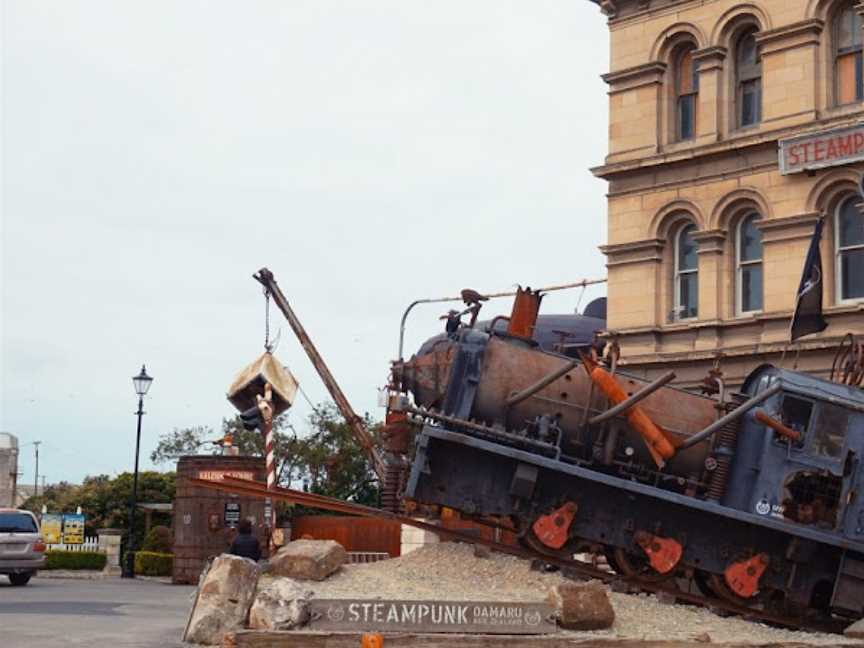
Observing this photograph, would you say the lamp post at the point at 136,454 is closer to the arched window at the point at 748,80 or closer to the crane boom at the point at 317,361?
the crane boom at the point at 317,361

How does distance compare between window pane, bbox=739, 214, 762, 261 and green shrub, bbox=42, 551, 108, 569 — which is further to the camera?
green shrub, bbox=42, 551, 108, 569

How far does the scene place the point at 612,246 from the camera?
31250mm

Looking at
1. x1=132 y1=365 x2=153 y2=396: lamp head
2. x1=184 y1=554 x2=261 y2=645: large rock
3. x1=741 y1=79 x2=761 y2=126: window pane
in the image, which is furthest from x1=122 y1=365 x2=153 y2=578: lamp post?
x1=184 y1=554 x2=261 y2=645: large rock


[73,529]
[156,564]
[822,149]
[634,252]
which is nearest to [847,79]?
[822,149]

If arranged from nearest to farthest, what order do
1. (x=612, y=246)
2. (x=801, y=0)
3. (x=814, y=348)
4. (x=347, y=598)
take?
(x=347, y=598) < (x=814, y=348) < (x=801, y=0) < (x=612, y=246)

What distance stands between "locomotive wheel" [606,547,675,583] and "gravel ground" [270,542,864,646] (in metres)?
0.39

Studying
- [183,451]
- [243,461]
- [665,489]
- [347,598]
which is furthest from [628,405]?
[183,451]

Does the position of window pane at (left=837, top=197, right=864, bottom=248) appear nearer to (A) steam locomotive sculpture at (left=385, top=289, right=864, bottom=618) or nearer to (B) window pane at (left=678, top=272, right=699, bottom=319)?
(B) window pane at (left=678, top=272, right=699, bottom=319)

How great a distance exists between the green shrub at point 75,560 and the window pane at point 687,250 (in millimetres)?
18613

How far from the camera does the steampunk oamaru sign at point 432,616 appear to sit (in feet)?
47.1

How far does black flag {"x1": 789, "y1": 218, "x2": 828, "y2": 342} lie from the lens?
83.6 feet

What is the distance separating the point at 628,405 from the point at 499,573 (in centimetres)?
270

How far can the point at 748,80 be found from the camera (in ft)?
98.0

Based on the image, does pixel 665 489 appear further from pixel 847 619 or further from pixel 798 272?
pixel 798 272
